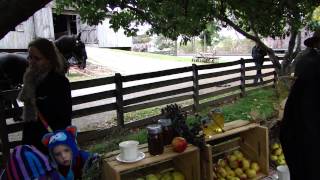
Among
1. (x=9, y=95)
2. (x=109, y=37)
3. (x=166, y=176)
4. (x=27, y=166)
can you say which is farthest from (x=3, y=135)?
(x=109, y=37)

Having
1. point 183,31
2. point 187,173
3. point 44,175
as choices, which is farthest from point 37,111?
point 183,31

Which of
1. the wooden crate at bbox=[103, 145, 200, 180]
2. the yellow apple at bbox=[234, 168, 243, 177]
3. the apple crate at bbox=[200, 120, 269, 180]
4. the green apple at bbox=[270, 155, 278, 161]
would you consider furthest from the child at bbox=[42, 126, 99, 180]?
the green apple at bbox=[270, 155, 278, 161]

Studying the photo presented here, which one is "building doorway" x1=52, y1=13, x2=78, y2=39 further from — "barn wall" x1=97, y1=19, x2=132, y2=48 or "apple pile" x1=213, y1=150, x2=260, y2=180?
"apple pile" x1=213, y1=150, x2=260, y2=180

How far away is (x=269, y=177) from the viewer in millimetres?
4785

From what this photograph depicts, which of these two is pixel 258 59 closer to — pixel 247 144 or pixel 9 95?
pixel 247 144

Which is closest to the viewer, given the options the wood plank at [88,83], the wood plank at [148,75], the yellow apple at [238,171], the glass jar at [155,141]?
the glass jar at [155,141]

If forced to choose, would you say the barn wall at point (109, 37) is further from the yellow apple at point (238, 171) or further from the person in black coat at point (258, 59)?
the yellow apple at point (238, 171)

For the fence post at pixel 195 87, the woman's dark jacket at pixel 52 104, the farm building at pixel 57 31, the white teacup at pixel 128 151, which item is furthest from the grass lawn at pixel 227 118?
the farm building at pixel 57 31

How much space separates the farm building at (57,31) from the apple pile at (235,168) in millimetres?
10497

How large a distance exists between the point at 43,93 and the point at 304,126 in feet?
7.55

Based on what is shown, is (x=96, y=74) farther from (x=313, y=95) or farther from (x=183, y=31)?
(x=313, y=95)

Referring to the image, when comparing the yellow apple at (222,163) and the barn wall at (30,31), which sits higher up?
the barn wall at (30,31)

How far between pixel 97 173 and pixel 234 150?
2100mm

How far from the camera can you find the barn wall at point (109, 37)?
28.5 meters
